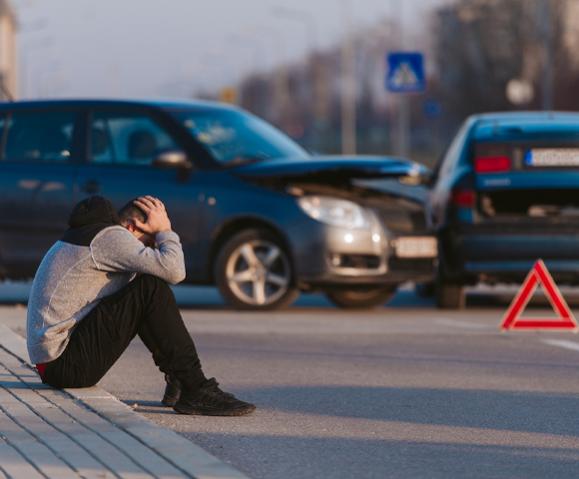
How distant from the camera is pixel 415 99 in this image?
365ft

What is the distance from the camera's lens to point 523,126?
14.1 m

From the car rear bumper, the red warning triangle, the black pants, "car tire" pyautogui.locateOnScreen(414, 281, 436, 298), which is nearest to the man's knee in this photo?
the black pants

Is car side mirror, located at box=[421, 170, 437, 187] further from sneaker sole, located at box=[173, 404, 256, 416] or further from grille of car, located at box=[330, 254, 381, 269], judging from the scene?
sneaker sole, located at box=[173, 404, 256, 416]

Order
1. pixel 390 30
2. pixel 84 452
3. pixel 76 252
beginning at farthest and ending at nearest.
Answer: pixel 390 30, pixel 76 252, pixel 84 452

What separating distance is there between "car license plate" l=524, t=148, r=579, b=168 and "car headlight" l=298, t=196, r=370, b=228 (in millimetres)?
1454

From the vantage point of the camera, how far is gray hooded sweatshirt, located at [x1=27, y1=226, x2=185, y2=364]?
7895 millimetres

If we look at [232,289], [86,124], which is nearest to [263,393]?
[232,289]

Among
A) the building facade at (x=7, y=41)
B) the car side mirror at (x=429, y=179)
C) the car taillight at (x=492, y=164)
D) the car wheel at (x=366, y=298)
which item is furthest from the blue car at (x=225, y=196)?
the building facade at (x=7, y=41)

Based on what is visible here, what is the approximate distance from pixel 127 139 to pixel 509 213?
10.5 ft

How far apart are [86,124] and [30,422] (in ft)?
24.0

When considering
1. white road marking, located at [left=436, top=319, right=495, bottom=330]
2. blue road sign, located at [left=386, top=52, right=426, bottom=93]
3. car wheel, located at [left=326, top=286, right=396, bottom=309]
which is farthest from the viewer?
blue road sign, located at [left=386, top=52, right=426, bottom=93]

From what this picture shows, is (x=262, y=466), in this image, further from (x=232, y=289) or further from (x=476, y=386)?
(x=232, y=289)

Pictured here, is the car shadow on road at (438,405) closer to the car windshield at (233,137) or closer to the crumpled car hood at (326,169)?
the crumpled car hood at (326,169)

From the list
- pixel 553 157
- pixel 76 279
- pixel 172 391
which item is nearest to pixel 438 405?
pixel 172 391
